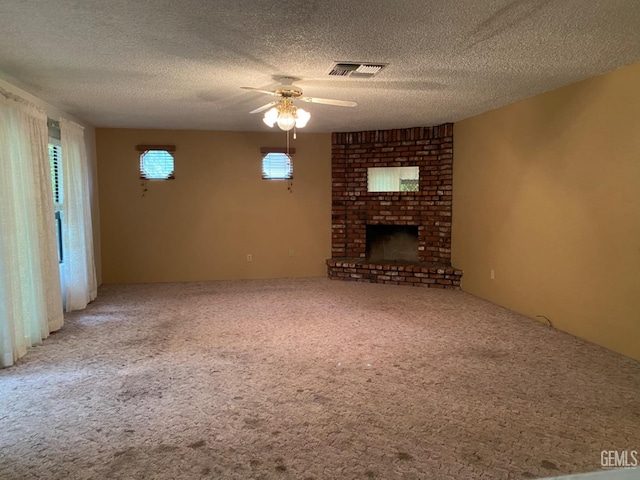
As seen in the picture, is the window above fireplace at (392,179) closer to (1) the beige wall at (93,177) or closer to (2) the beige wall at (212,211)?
(2) the beige wall at (212,211)

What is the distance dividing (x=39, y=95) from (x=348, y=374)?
3.86 m

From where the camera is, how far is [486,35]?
267 cm

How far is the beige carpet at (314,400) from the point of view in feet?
6.82

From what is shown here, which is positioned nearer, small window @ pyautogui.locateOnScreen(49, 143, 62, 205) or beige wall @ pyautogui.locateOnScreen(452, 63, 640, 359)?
beige wall @ pyautogui.locateOnScreen(452, 63, 640, 359)

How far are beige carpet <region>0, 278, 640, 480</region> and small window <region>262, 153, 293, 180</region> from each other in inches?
111

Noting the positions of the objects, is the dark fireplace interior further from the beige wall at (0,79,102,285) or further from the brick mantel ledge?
the beige wall at (0,79,102,285)

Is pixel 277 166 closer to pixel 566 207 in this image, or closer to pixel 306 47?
pixel 306 47

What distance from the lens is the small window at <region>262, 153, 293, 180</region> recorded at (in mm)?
6746

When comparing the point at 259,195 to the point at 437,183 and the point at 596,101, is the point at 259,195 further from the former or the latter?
the point at 596,101

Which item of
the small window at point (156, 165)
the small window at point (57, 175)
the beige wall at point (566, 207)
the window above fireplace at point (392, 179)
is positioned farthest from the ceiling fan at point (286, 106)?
the small window at point (156, 165)

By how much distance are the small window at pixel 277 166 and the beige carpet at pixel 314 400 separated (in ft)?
9.23

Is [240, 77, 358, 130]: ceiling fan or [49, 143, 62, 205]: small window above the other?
[240, 77, 358, 130]: ceiling fan

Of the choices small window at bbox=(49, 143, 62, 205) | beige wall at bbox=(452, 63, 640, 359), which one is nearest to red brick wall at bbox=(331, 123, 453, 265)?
beige wall at bbox=(452, 63, 640, 359)

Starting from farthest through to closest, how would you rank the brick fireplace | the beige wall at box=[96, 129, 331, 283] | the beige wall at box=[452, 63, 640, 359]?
the beige wall at box=[96, 129, 331, 283], the brick fireplace, the beige wall at box=[452, 63, 640, 359]
